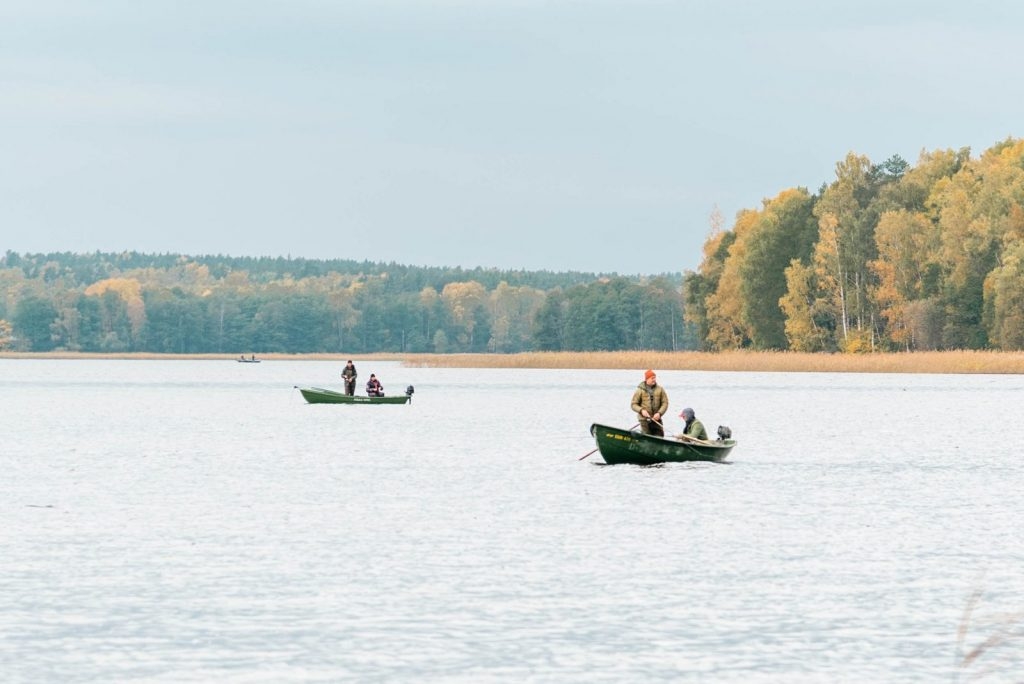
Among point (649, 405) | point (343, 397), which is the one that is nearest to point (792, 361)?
point (343, 397)

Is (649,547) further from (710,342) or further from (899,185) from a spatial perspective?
(710,342)

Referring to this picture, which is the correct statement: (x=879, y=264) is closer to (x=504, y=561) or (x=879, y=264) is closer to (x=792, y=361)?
(x=792, y=361)

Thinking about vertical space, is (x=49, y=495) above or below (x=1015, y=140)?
below

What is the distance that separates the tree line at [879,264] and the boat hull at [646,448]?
61237mm

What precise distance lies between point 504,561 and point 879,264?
3606 inches

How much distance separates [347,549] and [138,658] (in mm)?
6748

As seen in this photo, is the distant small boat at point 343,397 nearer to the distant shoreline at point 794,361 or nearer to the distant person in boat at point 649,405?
the distant person in boat at point 649,405

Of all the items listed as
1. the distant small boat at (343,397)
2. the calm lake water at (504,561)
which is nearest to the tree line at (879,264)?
the distant small boat at (343,397)

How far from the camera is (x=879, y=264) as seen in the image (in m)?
107

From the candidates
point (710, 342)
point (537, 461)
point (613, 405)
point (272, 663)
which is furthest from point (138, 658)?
point (710, 342)

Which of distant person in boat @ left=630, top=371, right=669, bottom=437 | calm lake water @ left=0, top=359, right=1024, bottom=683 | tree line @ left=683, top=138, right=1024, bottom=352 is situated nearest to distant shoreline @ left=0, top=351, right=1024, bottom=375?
tree line @ left=683, top=138, right=1024, bottom=352

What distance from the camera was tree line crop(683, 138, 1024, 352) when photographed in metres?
98.1

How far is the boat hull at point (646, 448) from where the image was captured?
30.9m

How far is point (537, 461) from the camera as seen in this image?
1357 inches
